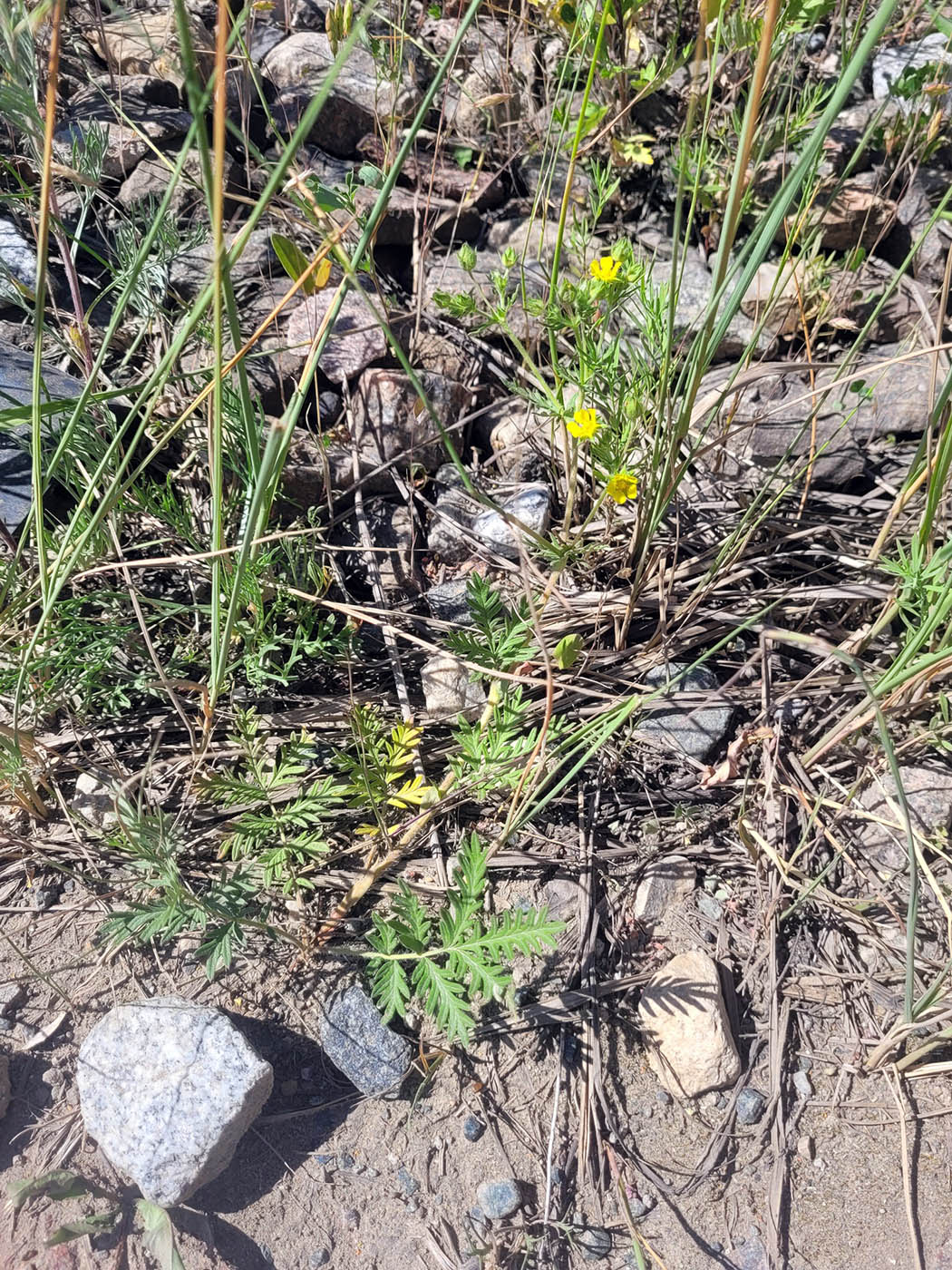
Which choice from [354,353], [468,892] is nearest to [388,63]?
[354,353]

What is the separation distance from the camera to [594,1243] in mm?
1438

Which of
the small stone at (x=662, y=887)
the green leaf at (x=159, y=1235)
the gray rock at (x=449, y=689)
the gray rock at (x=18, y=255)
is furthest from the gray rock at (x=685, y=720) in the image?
the gray rock at (x=18, y=255)

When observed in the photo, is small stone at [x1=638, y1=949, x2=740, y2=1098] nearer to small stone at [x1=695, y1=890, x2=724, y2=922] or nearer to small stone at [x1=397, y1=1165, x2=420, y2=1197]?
small stone at [x1=695, y1=890, x2=724, y2=922]

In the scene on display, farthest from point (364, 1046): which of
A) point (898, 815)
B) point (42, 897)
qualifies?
point (898, 815)

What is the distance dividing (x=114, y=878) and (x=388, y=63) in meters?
2.10

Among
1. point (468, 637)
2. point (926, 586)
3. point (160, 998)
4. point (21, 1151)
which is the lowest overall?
point (21, 1151)

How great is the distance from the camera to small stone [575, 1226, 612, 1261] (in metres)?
1.43

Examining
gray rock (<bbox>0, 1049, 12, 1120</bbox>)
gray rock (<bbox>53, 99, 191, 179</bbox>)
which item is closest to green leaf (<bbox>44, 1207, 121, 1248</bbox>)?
gray rock (<bbox>0, 1049, 12, 1120</bbox>)

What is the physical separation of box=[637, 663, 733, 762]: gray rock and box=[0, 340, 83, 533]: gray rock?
1438mm

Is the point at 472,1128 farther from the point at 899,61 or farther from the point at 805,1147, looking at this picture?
the point at 899,61

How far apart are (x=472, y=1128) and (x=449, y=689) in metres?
0.83

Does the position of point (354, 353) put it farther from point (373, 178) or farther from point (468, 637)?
point (468, 637)

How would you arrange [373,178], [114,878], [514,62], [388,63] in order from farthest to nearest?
[514,62] → [388,63] → [373,178] → [114,878]

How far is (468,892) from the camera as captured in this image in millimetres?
1475
